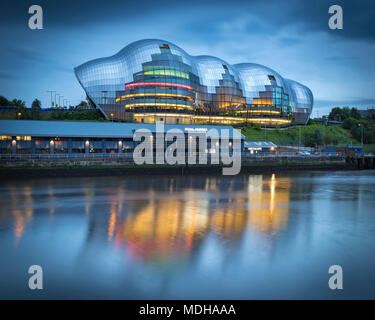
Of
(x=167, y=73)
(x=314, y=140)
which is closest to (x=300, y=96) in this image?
(x=314, y=140)

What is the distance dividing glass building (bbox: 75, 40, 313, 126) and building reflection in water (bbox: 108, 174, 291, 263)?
5544cm

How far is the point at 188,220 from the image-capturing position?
1942cm

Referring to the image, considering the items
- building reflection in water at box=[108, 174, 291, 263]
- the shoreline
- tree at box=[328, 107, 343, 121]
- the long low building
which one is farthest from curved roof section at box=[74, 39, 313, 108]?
tree at box=[328, 107, 343, 121]

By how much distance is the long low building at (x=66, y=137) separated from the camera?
5428 cm

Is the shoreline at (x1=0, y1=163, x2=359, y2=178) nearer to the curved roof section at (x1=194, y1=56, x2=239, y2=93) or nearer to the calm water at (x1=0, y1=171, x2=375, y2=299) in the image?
the calm water at (x1=0, y1=171, x2=375, y2=299)

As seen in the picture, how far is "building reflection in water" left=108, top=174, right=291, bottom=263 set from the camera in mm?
14352

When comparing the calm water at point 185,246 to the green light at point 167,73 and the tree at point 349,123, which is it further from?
the tree at point 349,123

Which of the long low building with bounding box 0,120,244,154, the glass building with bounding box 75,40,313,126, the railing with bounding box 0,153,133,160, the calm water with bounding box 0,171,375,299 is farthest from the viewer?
the glass building with bounding box 75,40,313,126
